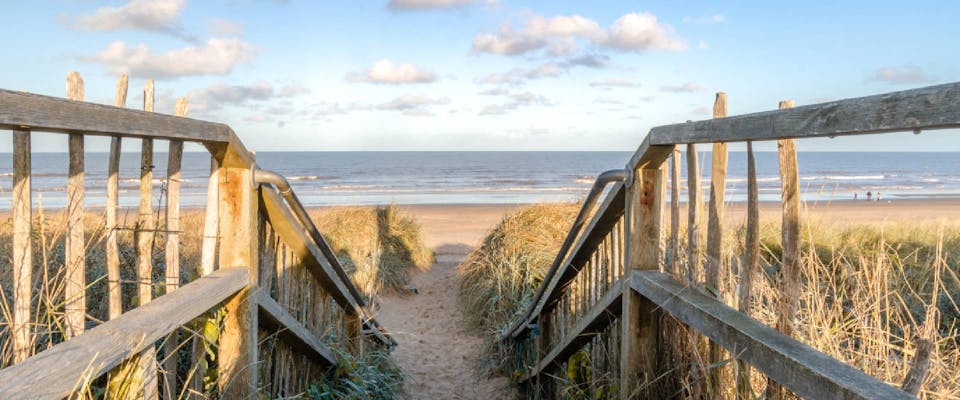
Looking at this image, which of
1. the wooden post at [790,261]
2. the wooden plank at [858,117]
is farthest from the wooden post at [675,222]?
the wooden plank at [858,117]

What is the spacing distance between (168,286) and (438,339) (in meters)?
5.47

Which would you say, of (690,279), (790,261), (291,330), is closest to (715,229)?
(690,279)

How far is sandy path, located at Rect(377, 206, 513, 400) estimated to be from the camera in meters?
6.03

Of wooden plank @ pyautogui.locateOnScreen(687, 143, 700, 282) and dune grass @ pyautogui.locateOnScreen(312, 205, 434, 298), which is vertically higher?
wooden plank @ pyautogui.locateOnScreen(687, 143, 700, 282)

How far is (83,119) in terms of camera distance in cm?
156

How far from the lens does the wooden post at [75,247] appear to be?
1.73 m

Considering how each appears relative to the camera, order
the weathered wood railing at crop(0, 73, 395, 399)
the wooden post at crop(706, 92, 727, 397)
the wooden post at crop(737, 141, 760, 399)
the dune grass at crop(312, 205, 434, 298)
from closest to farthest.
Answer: the weathered wood railing at crop(0, 73, 395, 399)
the wooden post at crop(737, 141, 760, 399)
the wooden post at crop(706, 92, 727, 397)
the dune grass at crop(312, 205, 434, 298)

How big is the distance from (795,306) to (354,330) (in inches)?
144

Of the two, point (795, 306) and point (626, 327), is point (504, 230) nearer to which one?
point (626, 327)

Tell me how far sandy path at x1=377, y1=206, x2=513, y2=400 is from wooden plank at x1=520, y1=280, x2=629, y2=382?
1.10 metres

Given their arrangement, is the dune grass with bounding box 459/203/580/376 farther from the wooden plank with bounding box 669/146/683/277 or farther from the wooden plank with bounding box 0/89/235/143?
the wooden plank with bounding box 0/89/235/143

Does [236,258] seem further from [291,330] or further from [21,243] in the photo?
[21,243]

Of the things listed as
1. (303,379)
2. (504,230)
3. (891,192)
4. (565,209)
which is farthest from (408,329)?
(891,192)

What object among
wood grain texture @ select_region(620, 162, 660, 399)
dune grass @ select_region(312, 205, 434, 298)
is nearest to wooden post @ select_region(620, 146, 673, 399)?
wood grain texture @ select_region(620, 162, 660, 399)
